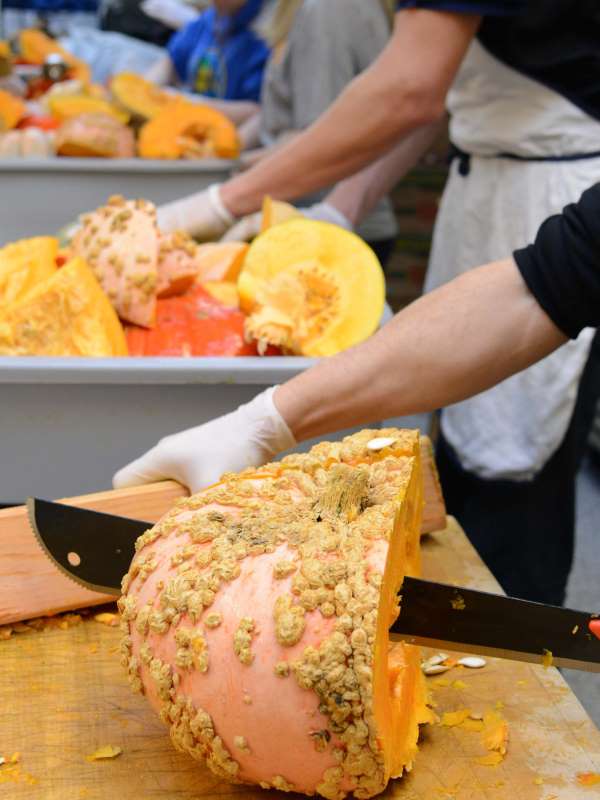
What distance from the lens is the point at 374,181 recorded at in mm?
2385

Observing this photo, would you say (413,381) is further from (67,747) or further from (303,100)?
(303,100)

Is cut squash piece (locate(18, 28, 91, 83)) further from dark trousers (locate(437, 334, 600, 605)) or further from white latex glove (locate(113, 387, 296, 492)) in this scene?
white latex glove (locate(113, 387, 296, 492))

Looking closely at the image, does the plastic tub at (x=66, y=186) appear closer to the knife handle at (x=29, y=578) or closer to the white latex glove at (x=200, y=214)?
the white latex glove at (x=200, y=214)

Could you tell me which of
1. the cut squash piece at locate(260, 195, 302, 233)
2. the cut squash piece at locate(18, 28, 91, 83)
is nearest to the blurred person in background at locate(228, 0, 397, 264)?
the cut squash piece at locate(260, 195, 302, 233)

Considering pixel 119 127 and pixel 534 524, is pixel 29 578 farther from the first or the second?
pixel 119 127

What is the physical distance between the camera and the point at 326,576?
739mm

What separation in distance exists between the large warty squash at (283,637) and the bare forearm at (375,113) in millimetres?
1021

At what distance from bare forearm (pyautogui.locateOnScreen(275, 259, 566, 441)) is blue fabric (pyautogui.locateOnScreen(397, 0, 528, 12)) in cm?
61

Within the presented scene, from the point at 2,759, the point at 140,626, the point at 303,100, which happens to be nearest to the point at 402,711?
the point at 140,626

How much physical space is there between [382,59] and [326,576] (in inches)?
48.5

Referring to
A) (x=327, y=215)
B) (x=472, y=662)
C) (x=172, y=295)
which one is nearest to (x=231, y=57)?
(x=327, y=215)

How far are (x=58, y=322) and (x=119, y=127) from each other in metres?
1.35

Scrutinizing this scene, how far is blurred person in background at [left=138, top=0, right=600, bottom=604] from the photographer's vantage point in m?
1.62

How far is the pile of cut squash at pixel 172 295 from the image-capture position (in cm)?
138
